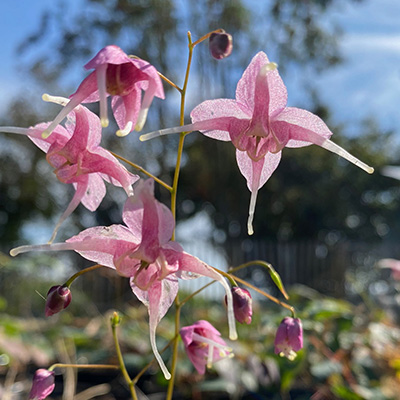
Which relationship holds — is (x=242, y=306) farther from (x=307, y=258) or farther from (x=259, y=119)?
(x=307, y=258)

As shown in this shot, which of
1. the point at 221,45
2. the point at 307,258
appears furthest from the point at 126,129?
the point at 307,258

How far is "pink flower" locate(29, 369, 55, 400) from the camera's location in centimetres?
73

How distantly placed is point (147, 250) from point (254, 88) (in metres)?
0.21

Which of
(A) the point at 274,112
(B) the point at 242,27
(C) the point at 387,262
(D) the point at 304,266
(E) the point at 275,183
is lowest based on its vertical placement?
(D) the point at 304,266

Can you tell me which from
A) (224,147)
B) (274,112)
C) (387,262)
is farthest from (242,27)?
(274,112)

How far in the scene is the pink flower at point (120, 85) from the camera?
506 millimetres

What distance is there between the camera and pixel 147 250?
1.73 ft

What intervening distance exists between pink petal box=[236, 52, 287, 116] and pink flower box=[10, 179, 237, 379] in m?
0.16

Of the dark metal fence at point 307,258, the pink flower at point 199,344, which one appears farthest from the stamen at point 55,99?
the dark metal fence at point 307,258

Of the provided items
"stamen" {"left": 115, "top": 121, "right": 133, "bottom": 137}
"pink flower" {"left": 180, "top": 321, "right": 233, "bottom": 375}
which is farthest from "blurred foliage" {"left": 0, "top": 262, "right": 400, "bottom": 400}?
"stamen" {"left": 115, "top": 121, "right": 133, "bottom": 137}

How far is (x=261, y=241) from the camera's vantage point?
430 inches

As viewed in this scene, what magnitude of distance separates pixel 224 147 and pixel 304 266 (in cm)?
368

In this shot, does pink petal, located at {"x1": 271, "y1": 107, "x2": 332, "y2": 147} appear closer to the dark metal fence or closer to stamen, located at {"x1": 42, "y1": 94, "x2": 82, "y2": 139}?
stamen, located at {"x1": 42, "y1": 94, "x2": 82, "y2": 139}

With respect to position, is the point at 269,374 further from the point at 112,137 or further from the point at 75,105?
the point at 112,137
